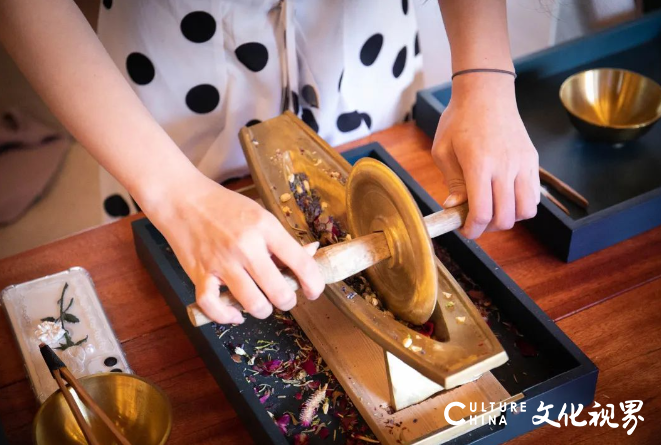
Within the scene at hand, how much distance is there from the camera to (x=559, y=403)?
0.83 m

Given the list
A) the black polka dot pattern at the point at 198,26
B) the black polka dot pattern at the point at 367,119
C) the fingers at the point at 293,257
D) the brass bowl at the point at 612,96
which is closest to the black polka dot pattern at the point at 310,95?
the black polka dot pattern at the point at 367,119

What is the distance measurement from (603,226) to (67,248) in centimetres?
84

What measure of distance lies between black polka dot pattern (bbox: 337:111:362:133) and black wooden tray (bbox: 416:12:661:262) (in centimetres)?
12

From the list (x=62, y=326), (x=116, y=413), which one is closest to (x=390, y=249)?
(x=116, y=413)

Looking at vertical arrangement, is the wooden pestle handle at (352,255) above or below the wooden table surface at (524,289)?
above

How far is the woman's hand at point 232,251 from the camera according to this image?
0.73 meters

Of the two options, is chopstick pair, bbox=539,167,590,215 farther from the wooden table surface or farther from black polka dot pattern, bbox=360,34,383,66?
black polka dot pattern, bbox=360,34,383,66

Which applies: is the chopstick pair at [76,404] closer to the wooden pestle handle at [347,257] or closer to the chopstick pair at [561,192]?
the wooden pestle handle at [347,257]

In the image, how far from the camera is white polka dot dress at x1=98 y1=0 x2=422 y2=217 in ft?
3.66

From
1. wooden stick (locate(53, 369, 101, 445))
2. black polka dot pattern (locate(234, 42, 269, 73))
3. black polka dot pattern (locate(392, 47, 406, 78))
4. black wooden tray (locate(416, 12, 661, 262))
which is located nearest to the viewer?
wooden stick (locate(53, 369, 101, 445))

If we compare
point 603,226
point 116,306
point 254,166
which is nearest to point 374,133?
point 254,166

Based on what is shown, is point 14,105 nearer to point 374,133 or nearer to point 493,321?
point 374,133

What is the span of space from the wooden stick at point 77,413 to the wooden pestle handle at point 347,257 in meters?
0.15

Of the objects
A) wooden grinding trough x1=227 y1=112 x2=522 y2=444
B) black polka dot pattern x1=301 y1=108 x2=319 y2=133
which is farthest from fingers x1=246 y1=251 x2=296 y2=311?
black polka dot pattern x1=301 y1=108 x2=319 y2=133
